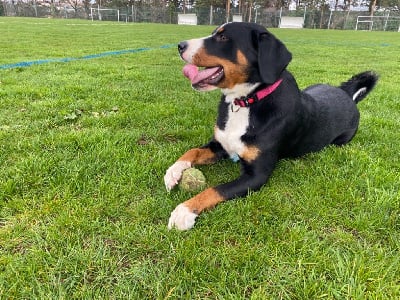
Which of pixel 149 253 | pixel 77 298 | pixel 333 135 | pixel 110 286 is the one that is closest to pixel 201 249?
pixel 149 253

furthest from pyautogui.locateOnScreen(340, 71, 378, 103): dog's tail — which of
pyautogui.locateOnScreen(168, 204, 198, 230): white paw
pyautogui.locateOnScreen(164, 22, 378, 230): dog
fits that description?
pyautogui.locateOnScreen(168, 204, 198, 230): white paw

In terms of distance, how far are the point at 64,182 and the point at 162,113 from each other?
205 centimetres

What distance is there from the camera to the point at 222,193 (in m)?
2.51

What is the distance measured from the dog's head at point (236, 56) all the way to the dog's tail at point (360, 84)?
2040 mm

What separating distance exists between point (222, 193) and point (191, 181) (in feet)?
1.07

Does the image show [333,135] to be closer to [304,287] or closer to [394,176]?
[394,176]

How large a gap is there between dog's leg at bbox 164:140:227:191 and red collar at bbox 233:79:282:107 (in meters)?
0.49

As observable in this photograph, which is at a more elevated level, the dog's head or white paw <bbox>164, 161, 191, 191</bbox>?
the dog's head

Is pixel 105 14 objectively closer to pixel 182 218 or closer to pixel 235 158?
pixel 235 158

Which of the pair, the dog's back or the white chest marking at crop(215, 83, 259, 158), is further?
the dog's back

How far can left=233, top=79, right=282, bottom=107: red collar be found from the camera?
9.59 feet

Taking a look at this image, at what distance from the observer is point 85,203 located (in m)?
2.46

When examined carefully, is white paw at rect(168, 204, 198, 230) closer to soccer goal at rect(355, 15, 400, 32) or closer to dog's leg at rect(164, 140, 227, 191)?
dog's leg at rect(164, 140, 227, 191)

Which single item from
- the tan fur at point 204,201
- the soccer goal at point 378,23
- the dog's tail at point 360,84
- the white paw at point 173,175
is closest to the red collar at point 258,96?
the white paw at point 173,175
